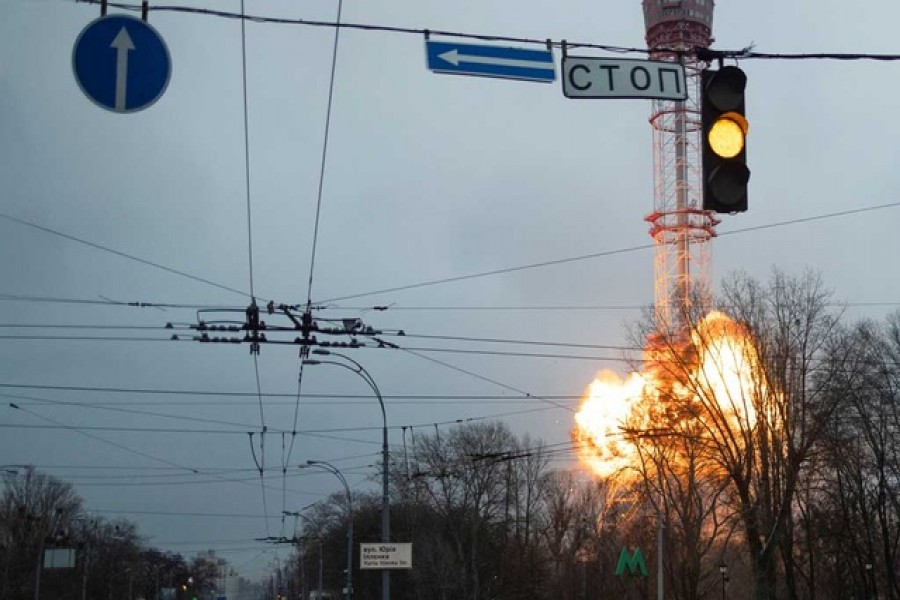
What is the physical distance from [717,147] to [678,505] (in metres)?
43.4

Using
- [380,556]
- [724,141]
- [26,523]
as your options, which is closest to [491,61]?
[724,141]

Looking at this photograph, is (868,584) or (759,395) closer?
(759,395)

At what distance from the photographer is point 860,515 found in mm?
59281

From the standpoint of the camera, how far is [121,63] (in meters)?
10.5

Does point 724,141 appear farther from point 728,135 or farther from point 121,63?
point 121,63

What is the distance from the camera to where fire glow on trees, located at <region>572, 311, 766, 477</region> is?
140ft

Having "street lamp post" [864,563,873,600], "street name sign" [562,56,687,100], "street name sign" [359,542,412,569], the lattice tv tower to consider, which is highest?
the lattice tv tower

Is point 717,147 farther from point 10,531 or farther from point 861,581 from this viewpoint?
point 10,531

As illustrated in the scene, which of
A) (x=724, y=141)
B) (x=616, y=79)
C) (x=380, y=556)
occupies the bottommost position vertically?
(x=380, y=556)

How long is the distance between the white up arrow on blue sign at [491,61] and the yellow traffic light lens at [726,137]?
180 centimetres

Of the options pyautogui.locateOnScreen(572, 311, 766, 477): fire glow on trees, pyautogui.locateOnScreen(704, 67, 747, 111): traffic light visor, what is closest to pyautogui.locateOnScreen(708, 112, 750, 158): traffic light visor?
pyautogui.locateOnScreen(704, 67, 747, 111): traffic light visor

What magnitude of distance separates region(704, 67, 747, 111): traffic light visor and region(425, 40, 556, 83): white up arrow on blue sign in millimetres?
1597

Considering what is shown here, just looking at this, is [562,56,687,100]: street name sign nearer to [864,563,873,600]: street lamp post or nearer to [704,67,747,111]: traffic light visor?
[704,67,747,111]: traffic light visor

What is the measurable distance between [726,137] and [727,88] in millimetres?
485
